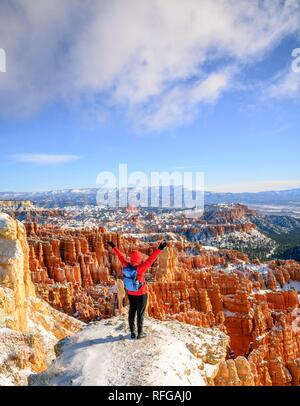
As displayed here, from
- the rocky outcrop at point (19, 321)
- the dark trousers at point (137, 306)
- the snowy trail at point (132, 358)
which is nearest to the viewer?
the snowy trail at point (132, 358)

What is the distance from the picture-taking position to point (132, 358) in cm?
649

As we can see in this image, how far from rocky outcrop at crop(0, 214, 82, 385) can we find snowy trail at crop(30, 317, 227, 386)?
12.8 feet

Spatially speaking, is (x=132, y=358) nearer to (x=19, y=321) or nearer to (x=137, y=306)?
(x=137, y=306)

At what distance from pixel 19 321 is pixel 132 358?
10589 mm

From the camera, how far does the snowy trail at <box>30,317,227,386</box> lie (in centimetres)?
601

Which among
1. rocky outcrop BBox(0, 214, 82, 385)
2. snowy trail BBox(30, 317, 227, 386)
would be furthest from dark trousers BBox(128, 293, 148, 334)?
rocky outcrop BBox(0, 214, 82, 385)

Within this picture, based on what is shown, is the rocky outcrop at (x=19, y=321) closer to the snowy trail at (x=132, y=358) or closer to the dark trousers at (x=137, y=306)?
the snowy trail at (x=132, y=358)

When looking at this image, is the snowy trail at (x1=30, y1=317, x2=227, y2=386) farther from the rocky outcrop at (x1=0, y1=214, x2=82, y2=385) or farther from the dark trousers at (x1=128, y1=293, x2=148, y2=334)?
the rocky outcrop at (x1=0, y1=214, x2=82, y2=385)

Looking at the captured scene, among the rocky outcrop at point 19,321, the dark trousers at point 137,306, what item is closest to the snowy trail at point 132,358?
the dark trousers at point 137,306

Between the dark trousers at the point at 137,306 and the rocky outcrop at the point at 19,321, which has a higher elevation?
the dark trousers at the point at 137,306

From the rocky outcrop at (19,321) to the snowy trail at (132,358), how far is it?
3899 mm

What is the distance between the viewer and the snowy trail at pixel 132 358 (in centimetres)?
601
